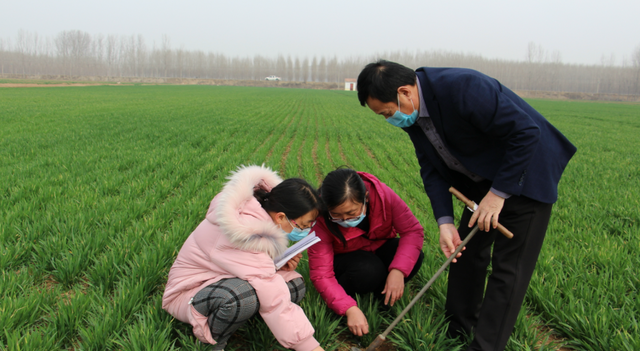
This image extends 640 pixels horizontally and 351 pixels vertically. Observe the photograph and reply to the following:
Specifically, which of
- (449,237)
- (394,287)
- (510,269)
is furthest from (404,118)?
(394,287)

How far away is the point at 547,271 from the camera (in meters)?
2.73

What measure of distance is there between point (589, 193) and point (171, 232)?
5531mm

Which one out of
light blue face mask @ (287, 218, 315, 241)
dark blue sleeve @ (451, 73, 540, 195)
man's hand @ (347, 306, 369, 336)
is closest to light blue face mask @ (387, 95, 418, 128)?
dark blue sleeve @ (451, 73, 540, 195)

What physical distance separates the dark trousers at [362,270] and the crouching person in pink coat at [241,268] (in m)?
0.57

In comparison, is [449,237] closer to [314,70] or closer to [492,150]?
[492,150]

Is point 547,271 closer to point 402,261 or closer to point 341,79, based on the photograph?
point 402,261

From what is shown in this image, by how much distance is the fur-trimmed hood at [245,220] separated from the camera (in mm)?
1744

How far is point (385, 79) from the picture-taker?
5.53 feet

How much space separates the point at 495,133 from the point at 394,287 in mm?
1110

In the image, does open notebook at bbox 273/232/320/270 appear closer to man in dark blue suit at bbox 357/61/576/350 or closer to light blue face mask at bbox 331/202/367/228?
light blue face mask at bbox 331/202/367/228

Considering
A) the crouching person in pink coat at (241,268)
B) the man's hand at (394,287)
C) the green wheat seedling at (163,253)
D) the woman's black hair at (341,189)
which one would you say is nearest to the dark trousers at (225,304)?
the crouching person in pink coat at (241,268)

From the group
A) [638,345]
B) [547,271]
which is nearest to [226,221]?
[638,345]

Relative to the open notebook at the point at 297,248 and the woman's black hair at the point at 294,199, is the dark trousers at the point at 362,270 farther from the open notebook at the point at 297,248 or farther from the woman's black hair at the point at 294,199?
the woman's black hair at the point at 294,199

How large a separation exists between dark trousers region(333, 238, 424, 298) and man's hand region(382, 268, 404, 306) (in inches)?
5.4
